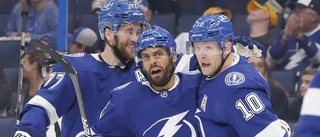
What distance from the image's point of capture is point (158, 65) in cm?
374

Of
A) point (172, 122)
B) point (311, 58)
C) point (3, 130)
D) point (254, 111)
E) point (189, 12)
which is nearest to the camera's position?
point (254, 111)

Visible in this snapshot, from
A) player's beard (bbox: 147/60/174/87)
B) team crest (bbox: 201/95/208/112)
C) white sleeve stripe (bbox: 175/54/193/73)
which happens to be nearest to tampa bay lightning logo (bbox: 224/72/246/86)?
team crest (bbox: 201/95/208/112)

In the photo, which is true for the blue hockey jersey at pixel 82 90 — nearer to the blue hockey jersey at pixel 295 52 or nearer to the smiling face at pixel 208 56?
the smiling face at pixel 208 56

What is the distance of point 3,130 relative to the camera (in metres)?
5.38

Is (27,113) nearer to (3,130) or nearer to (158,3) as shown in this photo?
(3,130)

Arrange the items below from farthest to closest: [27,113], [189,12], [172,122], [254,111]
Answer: [189,12], [27,113], [172,122], [254,111]

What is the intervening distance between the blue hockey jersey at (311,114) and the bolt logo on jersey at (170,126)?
3.93 ft

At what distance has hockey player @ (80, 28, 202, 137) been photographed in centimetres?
375

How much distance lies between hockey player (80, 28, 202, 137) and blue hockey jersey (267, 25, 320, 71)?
2049mm

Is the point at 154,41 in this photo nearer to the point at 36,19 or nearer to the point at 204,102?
the point at 204,102


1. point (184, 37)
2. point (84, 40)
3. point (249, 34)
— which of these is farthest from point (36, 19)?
point (249, 34)

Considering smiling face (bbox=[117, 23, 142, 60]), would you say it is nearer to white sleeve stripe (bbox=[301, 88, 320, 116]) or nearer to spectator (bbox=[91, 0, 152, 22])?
white sleeve stripe (bbox=[301, 88, 320, 116])

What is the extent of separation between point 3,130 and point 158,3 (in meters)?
1.48

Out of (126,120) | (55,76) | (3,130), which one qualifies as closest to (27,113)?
(55,76)
